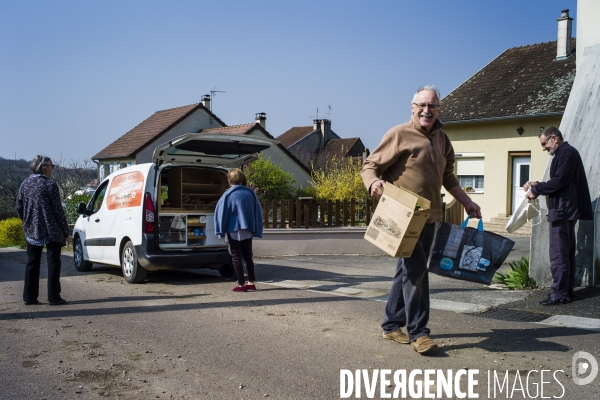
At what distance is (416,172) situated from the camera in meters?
5.32

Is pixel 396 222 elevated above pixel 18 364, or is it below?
above

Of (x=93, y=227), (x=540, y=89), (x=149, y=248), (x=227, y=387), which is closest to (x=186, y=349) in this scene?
(x=227, y=387)

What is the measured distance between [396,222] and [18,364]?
3338 millimetres

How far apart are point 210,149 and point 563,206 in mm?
5444

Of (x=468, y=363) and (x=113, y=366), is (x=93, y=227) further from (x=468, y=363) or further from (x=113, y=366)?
(x=468, y=363)

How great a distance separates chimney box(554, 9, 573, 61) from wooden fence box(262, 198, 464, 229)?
1369 centimetres

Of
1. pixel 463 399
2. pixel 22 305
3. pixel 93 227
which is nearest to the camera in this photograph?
pixel 463 399

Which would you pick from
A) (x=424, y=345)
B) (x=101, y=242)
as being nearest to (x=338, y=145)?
(x=101, y=242)

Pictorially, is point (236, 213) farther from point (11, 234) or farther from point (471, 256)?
point (11, 234)

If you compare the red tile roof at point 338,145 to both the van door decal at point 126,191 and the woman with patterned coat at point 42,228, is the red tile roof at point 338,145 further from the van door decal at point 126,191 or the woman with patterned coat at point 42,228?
the woman with patterned coat at point 42,228

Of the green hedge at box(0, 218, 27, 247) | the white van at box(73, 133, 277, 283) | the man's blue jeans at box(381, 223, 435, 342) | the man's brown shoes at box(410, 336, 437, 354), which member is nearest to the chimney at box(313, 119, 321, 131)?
the green hedge at box(0, 218, 27, 247)

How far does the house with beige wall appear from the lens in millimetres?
22672

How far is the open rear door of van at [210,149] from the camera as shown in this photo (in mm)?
9469

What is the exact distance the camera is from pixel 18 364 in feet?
16.9
